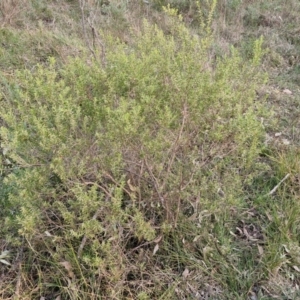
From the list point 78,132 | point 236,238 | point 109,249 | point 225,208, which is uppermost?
point 78,132

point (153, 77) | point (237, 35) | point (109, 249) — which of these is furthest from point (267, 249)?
point (237, 35)

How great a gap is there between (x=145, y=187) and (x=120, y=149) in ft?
1.32

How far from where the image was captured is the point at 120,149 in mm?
2047

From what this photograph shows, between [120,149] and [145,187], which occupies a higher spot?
[120,149]

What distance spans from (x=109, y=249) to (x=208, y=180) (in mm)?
847

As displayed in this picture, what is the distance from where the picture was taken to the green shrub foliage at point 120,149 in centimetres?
201

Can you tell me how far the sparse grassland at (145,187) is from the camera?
2047 mm

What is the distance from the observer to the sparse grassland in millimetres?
2047

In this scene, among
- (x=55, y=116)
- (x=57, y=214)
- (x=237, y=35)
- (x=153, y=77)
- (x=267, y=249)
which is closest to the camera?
(x=55, y=116)

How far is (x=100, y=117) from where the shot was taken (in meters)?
2.10

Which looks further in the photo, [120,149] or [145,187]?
[145,187]

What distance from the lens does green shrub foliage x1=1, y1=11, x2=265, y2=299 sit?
201cm

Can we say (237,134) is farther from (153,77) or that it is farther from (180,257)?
(180,257)

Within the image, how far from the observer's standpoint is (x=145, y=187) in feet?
7.75
